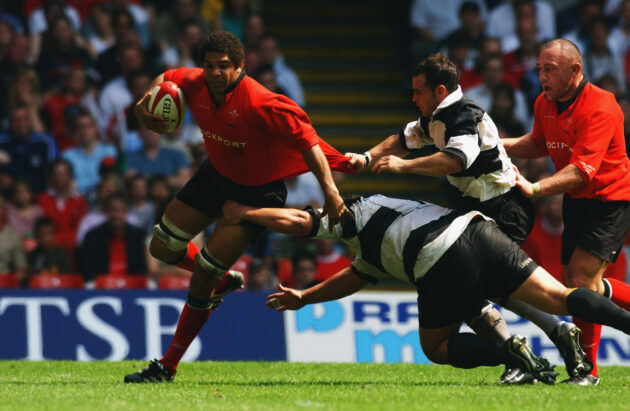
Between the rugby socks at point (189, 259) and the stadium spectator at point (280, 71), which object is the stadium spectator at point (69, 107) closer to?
the stadium spectator at point (280, 71)

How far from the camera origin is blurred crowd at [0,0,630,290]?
11695 millimetres

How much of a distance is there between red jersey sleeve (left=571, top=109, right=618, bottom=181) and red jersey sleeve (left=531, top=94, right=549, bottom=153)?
484 mm

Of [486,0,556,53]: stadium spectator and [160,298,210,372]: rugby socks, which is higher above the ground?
[486,0,556,53]: stadium spectator

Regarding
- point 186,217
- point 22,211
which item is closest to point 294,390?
point 186,217

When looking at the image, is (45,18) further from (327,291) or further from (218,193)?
(327,291)

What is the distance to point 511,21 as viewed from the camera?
15.0 m

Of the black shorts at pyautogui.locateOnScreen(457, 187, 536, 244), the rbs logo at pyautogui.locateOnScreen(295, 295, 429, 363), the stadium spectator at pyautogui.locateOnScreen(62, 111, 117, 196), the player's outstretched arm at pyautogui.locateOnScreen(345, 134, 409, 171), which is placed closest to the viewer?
the black shorts at pyautogui.locateOnScreen(457, 187, 536, 244)

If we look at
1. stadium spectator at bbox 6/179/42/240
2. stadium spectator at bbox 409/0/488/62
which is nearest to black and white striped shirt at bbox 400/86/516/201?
stadium spectator at bbox 6/179/42/240

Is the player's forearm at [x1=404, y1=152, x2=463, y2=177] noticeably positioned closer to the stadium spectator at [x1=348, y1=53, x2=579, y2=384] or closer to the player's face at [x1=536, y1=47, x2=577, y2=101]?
the stadium spectator at [x1=348, y1=53, x2=579, y2=384]

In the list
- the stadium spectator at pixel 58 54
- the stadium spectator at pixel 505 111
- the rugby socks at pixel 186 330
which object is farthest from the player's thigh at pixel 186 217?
the stadium spectator at pixel 58 54

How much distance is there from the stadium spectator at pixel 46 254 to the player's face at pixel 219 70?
5057 millimetres

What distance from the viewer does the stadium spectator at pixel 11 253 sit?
11.6 meters

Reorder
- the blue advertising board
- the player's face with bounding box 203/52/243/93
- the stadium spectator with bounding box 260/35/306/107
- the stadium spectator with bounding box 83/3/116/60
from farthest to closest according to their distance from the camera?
the stadium spectator with bounding box 83/3/116/60 → the stadium spectator with bounding box 260/35/306/107 → the blue advertising board → the player's face with bounding box 203/52/243/93

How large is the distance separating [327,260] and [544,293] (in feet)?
17.7
